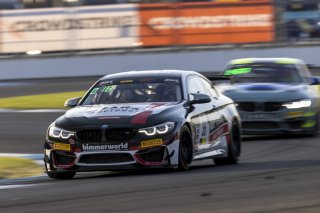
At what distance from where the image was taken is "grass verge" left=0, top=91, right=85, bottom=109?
2307 cm

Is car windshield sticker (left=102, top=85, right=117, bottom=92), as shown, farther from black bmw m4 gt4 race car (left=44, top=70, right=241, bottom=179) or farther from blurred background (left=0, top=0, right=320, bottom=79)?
blurred background (left=0, top=0, right=320, bottom=79)

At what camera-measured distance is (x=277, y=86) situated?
1588cm

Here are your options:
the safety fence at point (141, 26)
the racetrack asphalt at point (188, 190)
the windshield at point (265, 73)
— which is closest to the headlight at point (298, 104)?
the windshield at point (265, 73)

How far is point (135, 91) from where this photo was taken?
37.5 ft

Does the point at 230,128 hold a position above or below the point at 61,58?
above

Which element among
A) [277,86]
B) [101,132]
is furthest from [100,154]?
[277,86]

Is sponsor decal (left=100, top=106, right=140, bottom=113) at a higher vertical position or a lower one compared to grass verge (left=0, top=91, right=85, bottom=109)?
higher

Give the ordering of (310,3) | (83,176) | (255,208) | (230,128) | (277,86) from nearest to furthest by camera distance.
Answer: (255,208) < (83,176) < (230,128) < (277,86) < (310,3)

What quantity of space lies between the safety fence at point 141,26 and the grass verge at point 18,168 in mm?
19740

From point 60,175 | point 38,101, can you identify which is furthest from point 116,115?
point 38,101

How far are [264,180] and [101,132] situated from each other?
200 centimetres

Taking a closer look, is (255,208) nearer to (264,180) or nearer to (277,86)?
(264,180)

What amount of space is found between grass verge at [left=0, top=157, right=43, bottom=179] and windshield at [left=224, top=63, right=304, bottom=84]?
483cm

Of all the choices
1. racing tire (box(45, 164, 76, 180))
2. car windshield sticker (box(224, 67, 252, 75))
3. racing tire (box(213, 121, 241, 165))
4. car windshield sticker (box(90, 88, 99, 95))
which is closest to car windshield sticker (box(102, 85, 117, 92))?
car windshield sticker (box(90, 88, 99, 95))
